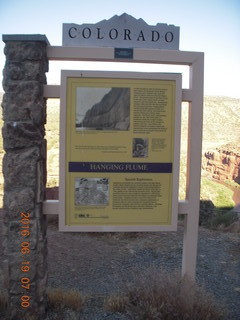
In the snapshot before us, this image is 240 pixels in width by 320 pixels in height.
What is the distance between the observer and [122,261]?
5.64 meters

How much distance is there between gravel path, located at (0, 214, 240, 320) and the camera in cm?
431

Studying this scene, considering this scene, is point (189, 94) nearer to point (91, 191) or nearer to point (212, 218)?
point (91, 191)

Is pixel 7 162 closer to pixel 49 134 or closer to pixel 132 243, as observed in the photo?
pixel 132 243

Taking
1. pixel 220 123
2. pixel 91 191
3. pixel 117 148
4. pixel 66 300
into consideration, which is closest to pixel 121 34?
pixel 117 148

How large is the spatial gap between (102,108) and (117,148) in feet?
1.40

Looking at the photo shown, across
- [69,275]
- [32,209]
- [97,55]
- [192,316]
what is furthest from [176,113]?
[69,275]

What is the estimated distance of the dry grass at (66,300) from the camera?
3.66 metres

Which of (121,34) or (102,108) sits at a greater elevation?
(121,34)

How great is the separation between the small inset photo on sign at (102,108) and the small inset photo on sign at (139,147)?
18 centimetres

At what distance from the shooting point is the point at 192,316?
3.33m

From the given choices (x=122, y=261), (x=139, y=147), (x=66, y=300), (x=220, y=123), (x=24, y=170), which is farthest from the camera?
(x=220, y=123)
